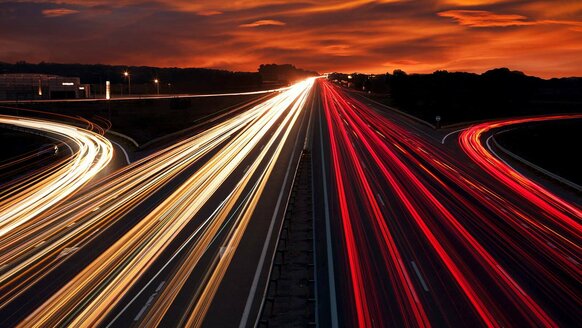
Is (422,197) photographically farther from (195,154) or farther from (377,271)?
(195,154)

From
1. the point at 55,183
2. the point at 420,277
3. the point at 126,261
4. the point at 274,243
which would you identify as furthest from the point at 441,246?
the point at 55,183

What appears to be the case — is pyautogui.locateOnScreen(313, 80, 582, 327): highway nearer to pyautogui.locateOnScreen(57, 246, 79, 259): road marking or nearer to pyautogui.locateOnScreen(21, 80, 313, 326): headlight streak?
pyautogui.locateOnScreen(21, 80, 313, 326): headlight streak

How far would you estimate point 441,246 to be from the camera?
19969mm

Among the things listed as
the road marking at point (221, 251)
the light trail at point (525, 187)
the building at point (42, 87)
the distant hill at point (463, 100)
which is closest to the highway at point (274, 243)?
the road marking at point (221, 251)

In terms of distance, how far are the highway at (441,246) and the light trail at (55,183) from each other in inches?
560

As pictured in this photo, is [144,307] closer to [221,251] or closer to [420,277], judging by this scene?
[221,251]

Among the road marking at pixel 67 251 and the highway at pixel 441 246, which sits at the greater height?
the highway at pixel 441 246

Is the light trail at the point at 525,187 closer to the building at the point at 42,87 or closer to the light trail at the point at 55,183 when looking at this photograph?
the light trail at the point at 55,183

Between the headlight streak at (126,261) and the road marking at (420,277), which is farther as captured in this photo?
the road marking at (420,277)

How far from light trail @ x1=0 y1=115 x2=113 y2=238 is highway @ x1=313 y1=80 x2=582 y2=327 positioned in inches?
560

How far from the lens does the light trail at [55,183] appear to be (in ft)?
81.3

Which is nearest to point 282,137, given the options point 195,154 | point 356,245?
point 195,154

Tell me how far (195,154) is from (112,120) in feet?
121

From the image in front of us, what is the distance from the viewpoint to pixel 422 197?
27.7 metres
